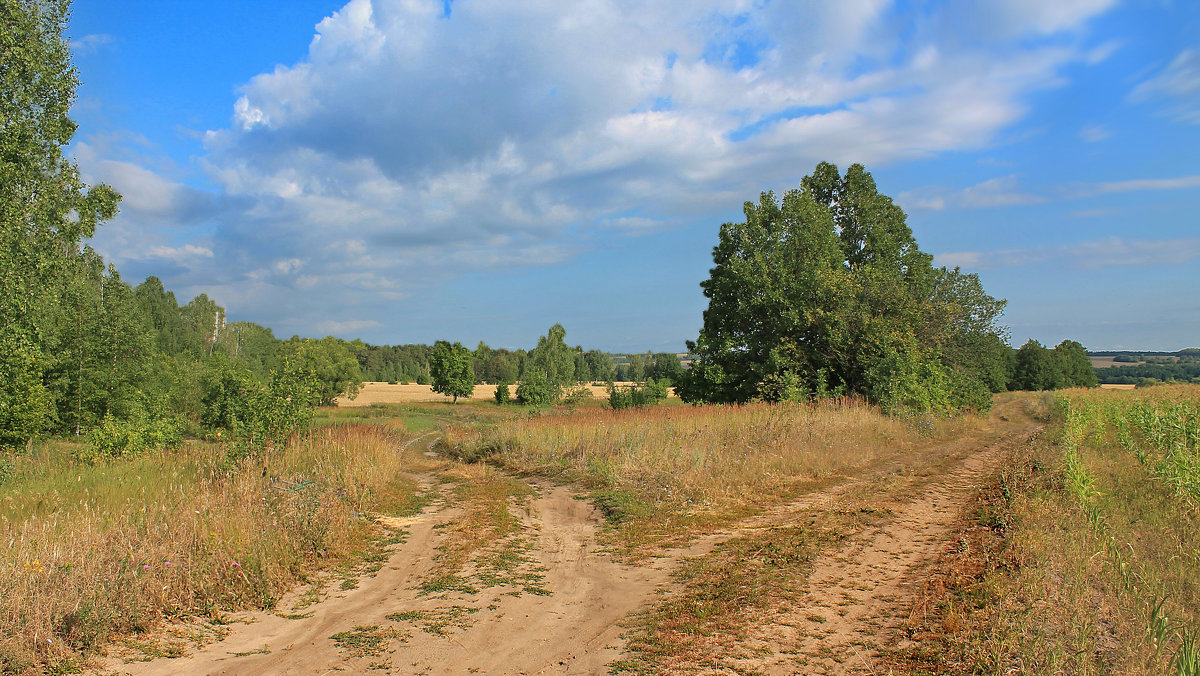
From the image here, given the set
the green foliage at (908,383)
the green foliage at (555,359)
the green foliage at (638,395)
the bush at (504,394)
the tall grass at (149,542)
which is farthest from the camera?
the bush at (504,394)

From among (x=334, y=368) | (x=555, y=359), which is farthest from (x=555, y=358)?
(x=334, y=368)

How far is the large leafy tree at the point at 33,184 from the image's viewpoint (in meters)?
12.7

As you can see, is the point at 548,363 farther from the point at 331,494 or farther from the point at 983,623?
the point at 983,623

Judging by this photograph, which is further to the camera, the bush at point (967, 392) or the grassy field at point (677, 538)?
the bush at point (967, 392)

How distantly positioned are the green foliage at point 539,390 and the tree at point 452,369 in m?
14.9

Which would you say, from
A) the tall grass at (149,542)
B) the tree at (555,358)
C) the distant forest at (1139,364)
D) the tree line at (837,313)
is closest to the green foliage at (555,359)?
the tree at (555,358)

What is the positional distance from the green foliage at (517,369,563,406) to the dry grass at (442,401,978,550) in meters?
36.6

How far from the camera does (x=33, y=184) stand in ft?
45.7

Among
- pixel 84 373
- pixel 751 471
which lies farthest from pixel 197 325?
pixel 751 471

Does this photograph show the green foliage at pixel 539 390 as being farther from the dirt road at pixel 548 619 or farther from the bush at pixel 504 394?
the dirt road at pixel 548 619

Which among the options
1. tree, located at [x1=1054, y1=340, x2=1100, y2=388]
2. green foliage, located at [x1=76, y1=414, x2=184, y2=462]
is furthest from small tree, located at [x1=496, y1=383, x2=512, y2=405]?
tree, located at [x1=1054, y1=340, x2=1100, y2=388]

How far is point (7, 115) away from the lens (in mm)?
13492

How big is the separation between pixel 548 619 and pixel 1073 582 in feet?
15.3

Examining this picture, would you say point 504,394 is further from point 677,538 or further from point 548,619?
point 548,619
